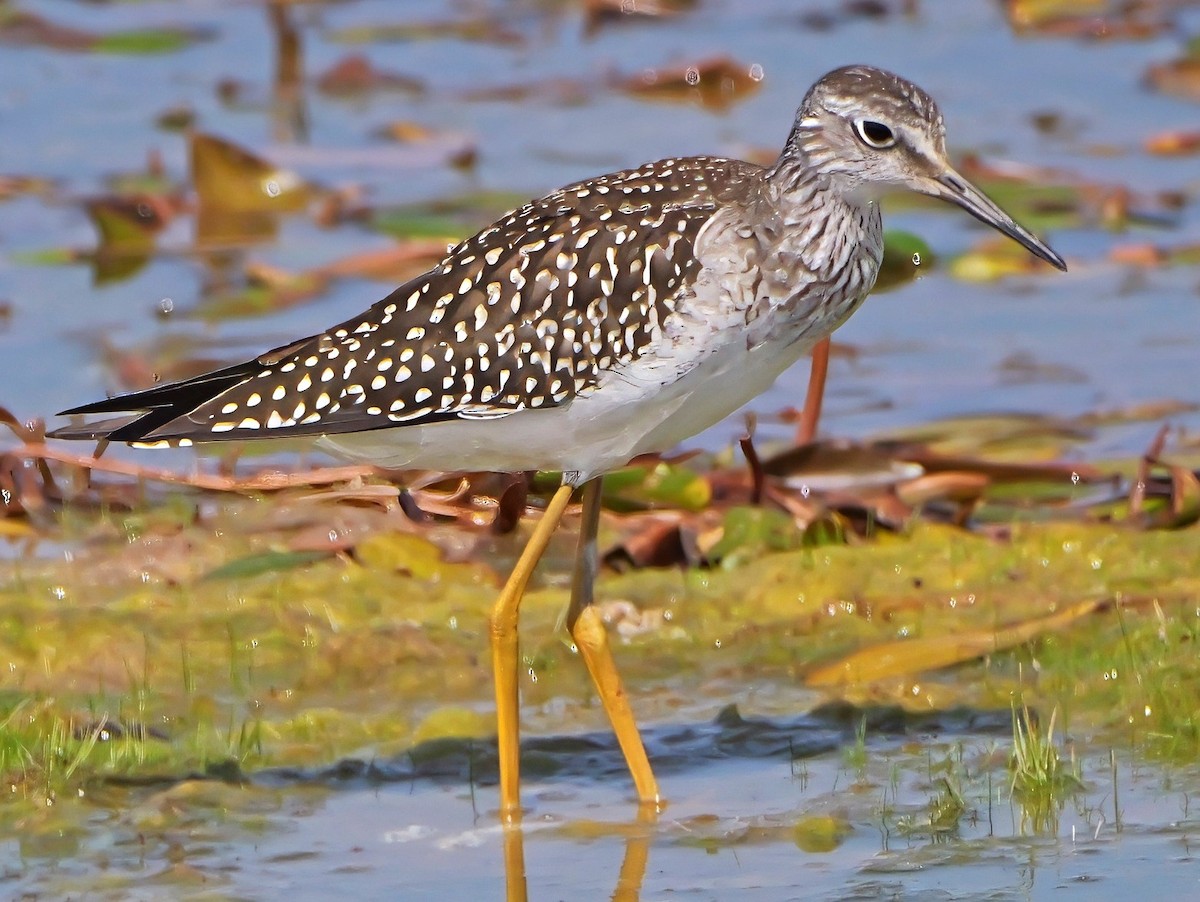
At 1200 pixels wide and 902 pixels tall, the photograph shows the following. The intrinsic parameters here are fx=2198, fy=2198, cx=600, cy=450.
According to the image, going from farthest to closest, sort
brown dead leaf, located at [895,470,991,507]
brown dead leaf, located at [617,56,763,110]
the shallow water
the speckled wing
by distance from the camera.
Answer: brown dead leaf, located at [617,56,763,110] → brown dead leaf, located at [895,470,991,507] → the speckled wing → the shallow water

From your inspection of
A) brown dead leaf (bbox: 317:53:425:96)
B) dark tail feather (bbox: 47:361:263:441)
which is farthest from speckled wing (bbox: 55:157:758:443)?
brown dead leaf (bbox: 317:53:425:96)

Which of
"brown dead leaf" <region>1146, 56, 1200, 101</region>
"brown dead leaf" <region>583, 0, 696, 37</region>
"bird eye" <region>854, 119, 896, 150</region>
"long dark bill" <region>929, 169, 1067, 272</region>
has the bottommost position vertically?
"brown dead leaf" <region>1146, 56, 1200, 101</region>

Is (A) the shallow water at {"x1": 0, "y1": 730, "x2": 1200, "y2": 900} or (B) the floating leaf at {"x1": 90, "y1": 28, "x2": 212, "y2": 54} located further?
(B) the floating leaf at {"x1": 90, "y1": 28, "x2": 212, "y2": 54}

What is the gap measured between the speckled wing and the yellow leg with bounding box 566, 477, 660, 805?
57cm

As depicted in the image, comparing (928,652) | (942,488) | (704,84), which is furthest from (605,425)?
(704,84)

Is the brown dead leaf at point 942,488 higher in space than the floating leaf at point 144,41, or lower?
lower

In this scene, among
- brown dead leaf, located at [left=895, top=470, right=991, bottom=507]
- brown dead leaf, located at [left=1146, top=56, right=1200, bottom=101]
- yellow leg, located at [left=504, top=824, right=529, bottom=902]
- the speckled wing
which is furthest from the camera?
brown dead leaf, located at [left=1146, top=56, right=1200, bottom=101]

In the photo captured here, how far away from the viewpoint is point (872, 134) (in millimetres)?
6074

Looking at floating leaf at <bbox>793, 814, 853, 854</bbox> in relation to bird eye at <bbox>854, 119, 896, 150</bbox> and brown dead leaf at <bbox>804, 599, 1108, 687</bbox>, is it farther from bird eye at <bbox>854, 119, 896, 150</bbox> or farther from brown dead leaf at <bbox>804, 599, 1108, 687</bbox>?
bird eye at <bbox>854, 119, 896, 150</bbox>

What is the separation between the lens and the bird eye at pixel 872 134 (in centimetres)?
606

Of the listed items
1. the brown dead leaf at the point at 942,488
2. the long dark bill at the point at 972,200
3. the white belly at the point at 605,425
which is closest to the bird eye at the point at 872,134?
the long dark bill at the point at 972,200

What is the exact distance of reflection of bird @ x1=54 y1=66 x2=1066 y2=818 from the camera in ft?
19.4

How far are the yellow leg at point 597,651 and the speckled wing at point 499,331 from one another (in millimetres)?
566

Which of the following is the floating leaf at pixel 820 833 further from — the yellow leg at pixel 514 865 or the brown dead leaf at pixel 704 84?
the brown dead leaf at pixel 704 84
